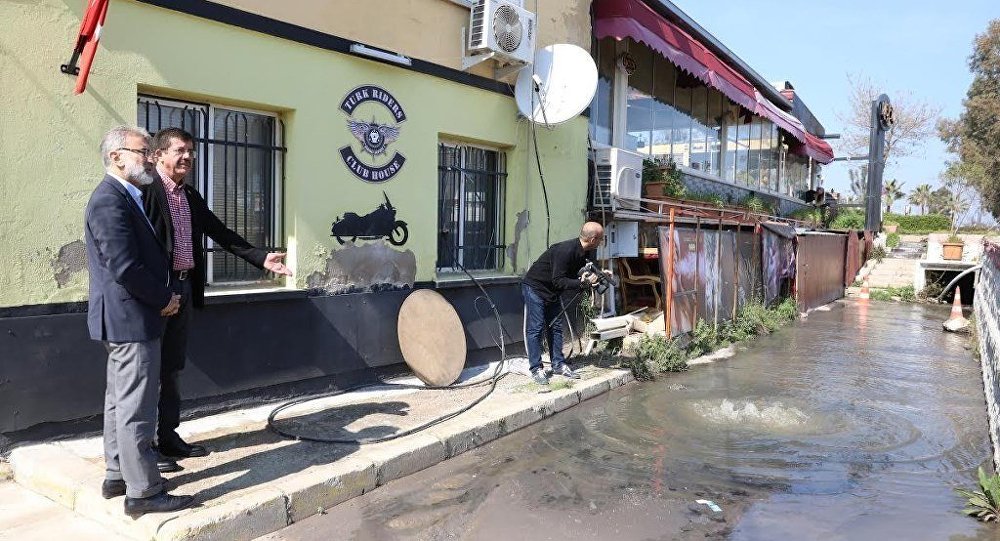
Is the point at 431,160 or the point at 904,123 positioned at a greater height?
the point at 904,123

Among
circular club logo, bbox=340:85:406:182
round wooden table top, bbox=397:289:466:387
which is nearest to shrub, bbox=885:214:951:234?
round wooden table top, bbox=397:289:466:387

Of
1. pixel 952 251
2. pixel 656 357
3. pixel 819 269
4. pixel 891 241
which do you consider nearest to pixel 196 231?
pixel 656 357

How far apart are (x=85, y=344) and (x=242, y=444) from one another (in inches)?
47.6

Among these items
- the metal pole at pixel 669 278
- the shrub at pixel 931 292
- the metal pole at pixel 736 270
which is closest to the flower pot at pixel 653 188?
the metal pole at pixel 669 278

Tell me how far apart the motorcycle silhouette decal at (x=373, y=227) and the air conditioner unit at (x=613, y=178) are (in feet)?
11.6

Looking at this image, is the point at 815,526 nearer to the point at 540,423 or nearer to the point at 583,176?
the point at 540,423

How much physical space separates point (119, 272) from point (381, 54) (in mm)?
3571

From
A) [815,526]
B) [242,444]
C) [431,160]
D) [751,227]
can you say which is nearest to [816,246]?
[751,227]

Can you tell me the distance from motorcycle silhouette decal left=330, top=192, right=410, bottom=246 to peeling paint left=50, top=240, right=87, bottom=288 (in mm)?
1964

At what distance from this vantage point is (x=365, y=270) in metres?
6.21

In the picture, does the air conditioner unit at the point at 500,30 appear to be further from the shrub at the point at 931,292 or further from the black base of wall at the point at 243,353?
the shrub at the point at 931,292

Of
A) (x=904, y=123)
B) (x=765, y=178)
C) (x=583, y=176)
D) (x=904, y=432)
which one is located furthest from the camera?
(x=904, y=123)

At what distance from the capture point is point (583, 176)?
8992 millimetres

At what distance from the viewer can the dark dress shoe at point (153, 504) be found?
3344mm
